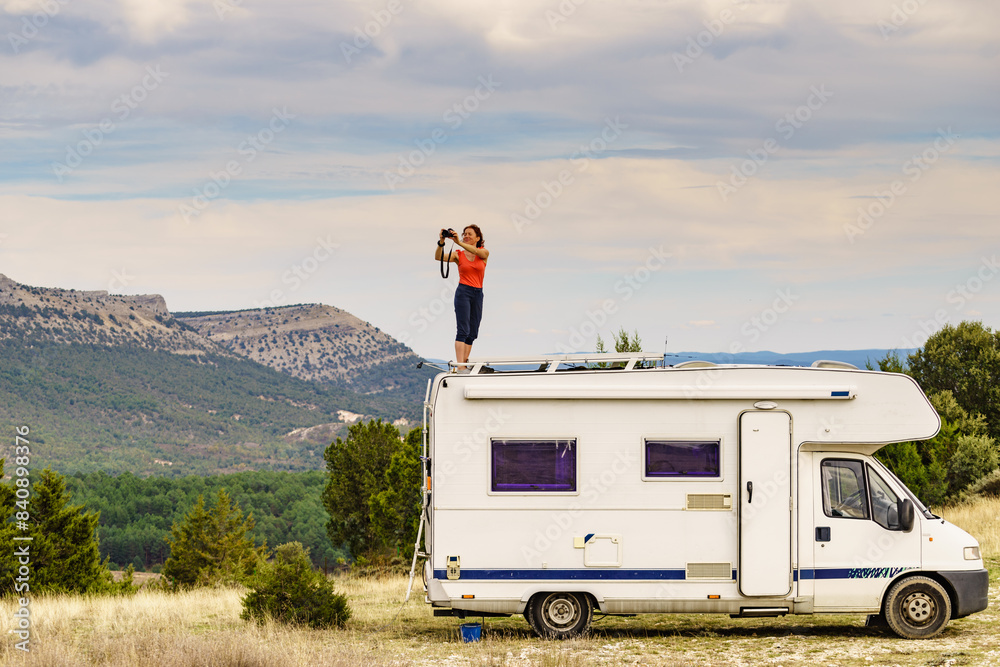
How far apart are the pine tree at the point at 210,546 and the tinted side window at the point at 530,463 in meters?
39.9

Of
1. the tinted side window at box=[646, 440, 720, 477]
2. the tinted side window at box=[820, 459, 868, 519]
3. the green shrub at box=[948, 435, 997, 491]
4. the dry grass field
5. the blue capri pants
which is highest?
the blue capri pants

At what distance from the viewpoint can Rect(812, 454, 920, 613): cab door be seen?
10406 mm

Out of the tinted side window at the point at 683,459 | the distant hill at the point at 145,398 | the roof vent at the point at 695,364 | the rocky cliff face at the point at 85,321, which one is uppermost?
the rocky cliff face at the point at 85,321

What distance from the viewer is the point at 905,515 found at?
10477mm

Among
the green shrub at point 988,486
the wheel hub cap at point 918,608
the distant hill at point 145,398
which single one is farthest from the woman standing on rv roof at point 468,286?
the distant hill at point 145,398

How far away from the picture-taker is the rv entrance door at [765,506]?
10352 millimetres

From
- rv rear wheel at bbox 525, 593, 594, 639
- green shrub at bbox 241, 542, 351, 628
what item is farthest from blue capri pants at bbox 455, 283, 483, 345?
green shrub at bbox 241, 542, 351, 628

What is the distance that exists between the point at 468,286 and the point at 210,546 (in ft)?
158

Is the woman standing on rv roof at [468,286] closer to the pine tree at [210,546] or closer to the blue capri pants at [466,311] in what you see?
the blue capri pants at [466,311]

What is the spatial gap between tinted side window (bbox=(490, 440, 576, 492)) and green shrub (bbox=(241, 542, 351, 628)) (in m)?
2.94

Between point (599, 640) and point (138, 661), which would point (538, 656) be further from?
point (138, 661)

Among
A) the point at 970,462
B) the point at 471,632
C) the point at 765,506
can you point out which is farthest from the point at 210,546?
the point at 765,506

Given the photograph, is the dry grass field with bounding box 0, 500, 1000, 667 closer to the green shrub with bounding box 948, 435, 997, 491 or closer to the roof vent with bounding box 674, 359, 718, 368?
the roof vent with bounding box 674, 359, 718, 368

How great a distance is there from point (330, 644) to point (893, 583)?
19.2 feet
